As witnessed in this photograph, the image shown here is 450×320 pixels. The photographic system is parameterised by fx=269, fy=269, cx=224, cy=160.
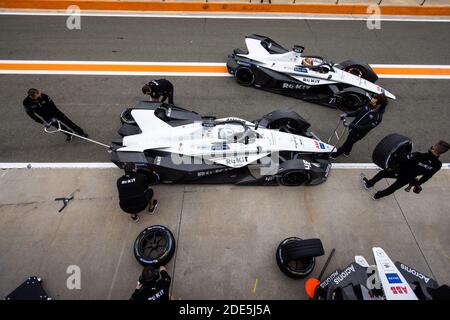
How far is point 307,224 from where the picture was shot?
5.27 meters

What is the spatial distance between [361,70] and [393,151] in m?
4.09

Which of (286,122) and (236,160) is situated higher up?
(286,122)

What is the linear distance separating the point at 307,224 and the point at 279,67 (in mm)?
4459

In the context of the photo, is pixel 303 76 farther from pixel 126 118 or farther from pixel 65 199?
pixel 65 199

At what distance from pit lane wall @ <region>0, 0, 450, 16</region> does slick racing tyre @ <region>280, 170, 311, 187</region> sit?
8946 millimetres

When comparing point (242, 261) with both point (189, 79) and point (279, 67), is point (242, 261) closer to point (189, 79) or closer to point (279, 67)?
point (279, 67)

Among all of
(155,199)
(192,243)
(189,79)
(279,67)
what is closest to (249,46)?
(279,67)

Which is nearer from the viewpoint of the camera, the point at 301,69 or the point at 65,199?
the point at 65,199

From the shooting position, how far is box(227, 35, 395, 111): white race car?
721 cm

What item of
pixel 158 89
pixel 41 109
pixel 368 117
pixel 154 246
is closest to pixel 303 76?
pixel 368 117

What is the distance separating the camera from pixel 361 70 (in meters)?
7.93

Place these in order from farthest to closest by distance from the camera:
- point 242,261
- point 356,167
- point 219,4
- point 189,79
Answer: point 219,4
point 189,79
point 356,167
point 242,261

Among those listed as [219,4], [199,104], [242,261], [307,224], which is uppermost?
[219,4]

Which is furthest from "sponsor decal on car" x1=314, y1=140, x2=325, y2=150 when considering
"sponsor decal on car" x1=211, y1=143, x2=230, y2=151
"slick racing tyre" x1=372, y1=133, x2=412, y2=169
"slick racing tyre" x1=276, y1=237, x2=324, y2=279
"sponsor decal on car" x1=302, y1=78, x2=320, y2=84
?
"sponsor decal on car" x1=302, y1=78, x2=320, y2=84
